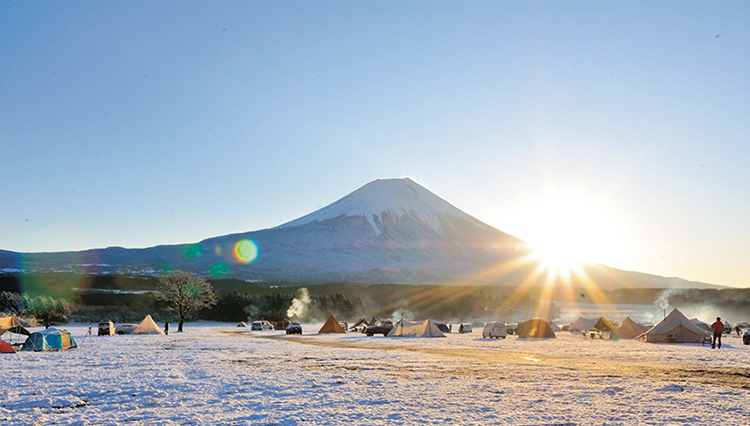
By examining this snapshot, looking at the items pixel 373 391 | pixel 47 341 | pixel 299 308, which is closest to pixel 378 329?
pixel 47 341

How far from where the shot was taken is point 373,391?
14.7 metres

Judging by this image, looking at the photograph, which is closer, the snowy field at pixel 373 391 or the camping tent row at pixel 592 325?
the snowy field at pixel 373 391

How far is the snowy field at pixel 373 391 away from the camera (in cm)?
1148

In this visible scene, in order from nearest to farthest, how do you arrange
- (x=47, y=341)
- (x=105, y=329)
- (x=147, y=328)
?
(x=47, y=341), (x=105, y=329), (x=147, y=328)

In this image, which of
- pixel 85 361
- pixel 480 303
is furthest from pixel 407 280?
pixel 85 361

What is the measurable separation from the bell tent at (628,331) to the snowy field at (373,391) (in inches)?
836

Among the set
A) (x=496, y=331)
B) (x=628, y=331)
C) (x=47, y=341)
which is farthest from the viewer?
(x=496, y=331)

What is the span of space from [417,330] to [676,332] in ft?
55.9

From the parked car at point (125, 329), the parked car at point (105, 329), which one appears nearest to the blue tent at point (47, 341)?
the parked car at point (105, 329)

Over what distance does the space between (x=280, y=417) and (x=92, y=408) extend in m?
4.12

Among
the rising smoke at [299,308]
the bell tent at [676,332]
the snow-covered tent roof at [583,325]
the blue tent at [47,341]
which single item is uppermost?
the bell tent at [676,332]

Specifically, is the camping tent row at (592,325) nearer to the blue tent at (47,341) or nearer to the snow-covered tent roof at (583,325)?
the snow-covered tent roof at (583,325)

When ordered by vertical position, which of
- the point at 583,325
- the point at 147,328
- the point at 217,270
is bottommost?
the point at 147,328

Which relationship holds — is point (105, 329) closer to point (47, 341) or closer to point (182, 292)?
point (182, 292)
